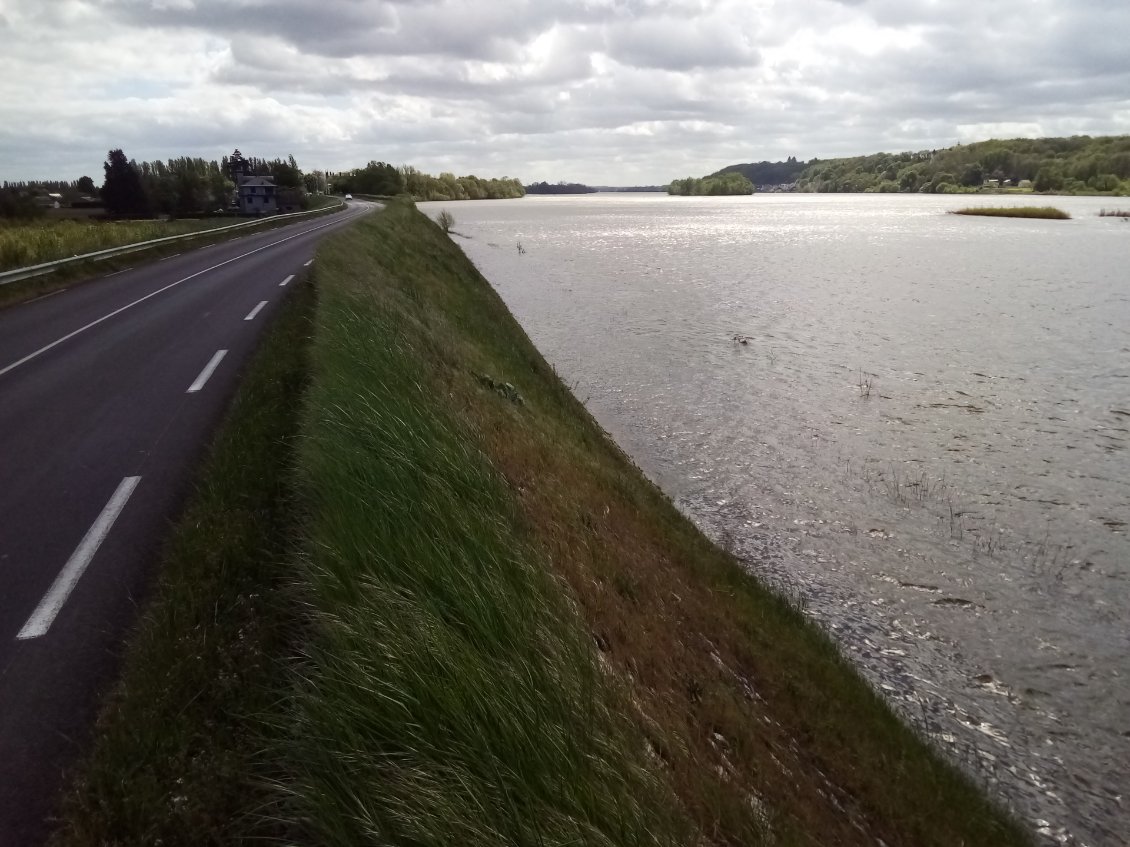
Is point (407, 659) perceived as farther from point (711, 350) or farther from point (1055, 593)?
point (711, 350)

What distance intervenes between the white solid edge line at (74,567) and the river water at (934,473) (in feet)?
24.6

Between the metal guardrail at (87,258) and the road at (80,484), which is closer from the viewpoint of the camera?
the road at (80,484)

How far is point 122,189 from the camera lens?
3337 inches

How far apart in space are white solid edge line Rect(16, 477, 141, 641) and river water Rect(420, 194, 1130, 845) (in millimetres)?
7513

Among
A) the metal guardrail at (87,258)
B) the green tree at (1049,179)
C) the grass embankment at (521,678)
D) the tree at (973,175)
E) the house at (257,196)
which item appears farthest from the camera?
the tree at (973,175)

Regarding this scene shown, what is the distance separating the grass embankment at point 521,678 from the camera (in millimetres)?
3379

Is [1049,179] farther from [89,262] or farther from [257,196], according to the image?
[89,262]

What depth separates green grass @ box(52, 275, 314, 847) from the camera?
3.42 m

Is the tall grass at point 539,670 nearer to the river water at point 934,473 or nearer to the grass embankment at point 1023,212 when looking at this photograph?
the river water at point 934,473

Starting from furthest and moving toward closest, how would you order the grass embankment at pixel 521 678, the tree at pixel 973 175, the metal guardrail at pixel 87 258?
the tree at pixel 973 175
the metal guardrail at pixel 87 258
the grass embankment at pixel 521 678

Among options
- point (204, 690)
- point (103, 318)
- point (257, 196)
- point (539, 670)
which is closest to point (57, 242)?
point (103, 318)

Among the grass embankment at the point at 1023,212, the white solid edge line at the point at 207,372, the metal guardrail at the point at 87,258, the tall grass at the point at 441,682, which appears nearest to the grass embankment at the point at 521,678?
the tall grass at the point at 441,682

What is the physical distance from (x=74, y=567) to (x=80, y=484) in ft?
6.54

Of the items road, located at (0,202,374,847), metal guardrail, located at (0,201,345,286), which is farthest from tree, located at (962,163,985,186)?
road, located at (0,202,374,847)
